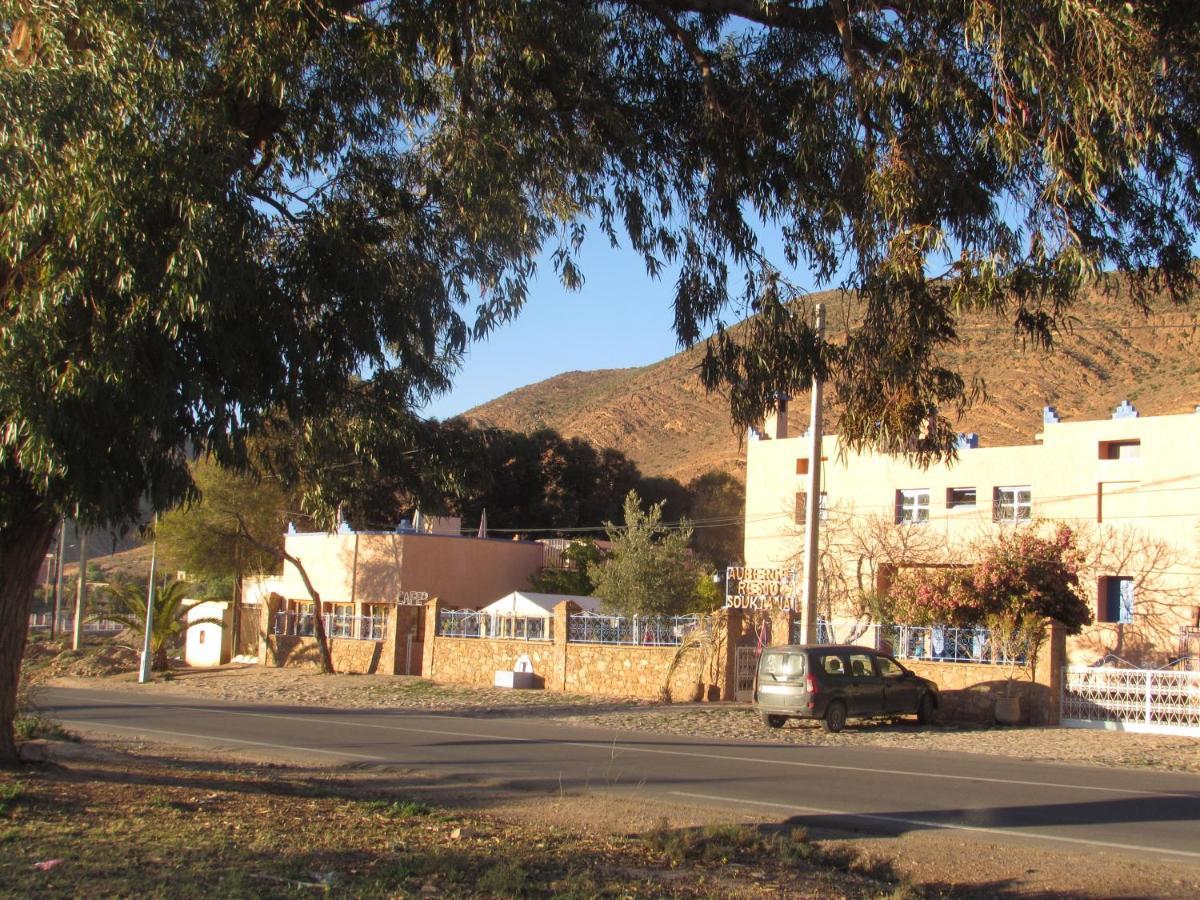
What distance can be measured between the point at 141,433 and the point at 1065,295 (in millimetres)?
6844

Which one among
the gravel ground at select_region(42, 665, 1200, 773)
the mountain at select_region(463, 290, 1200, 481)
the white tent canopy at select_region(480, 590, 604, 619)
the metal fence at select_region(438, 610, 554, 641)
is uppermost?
the mountain at select_region(463, 290, 1200, 481)

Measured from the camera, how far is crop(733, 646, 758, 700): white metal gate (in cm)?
2692

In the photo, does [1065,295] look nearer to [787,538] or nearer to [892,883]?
[892,883]

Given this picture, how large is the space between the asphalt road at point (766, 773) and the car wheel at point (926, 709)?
4.49m

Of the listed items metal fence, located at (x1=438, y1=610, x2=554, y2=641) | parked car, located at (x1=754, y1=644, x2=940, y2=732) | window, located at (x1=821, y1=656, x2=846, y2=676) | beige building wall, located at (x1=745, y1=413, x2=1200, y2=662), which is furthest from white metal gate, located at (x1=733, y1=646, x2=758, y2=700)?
beige building wall, located at (x1=745, y1=413, x2=1200, y2=662)

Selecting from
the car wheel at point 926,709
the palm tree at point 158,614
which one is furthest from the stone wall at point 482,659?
the car wheel at point 926,709

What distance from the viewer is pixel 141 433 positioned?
875 centimetres

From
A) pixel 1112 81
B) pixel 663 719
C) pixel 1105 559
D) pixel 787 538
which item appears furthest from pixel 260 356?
pixel 787 538

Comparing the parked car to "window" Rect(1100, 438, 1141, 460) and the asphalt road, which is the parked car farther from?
"window" Rect(1100, 438, 1141, 460)

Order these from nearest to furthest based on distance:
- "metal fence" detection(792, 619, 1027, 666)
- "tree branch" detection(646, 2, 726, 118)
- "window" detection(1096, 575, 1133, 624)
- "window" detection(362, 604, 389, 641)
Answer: "tree branch" detection(646, 2, 726, 118)
"metal fence" detection(792, 619, 1027, 666)
"window" detection(1096, 575, 1133, 624)
"window" detection(362, 604, 389, 641)

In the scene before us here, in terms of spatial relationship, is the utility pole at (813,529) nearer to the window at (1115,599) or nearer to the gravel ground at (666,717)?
the gravel ground at (666,717)

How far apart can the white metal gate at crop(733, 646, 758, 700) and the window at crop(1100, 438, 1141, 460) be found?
1469 cm

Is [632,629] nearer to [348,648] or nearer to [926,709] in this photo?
[926,709]

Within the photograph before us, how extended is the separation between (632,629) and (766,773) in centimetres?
1413
